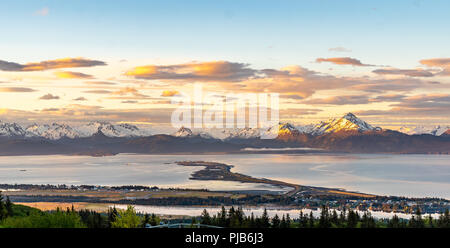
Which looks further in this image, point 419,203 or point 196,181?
point 196,181

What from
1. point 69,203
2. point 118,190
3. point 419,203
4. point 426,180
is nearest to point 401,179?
point 426,180

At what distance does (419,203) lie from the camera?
388ft

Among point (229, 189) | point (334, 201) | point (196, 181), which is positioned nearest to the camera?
point (334, 201)

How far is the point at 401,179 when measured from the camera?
620 feet
